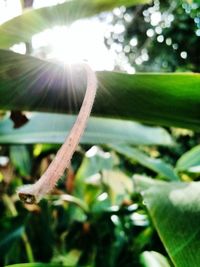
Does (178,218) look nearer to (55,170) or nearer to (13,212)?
(55,170)

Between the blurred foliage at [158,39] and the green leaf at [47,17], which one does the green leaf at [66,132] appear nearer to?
the green leaf at [47,17]

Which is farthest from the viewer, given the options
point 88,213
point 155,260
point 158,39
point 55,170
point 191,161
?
point 158,39

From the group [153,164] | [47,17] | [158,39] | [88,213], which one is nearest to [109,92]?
[47,17]

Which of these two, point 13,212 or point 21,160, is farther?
point 21,160

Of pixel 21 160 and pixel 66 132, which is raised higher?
pixel 66 132

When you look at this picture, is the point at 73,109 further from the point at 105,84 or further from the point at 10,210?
the point at 10,210

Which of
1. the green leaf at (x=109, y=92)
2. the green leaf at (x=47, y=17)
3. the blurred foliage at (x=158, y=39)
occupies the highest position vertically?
the green leaf at (x=47, y=17)

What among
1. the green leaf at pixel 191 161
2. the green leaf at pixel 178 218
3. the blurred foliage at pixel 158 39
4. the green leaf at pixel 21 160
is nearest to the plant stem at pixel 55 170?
the green leaf at pixel 178 218
